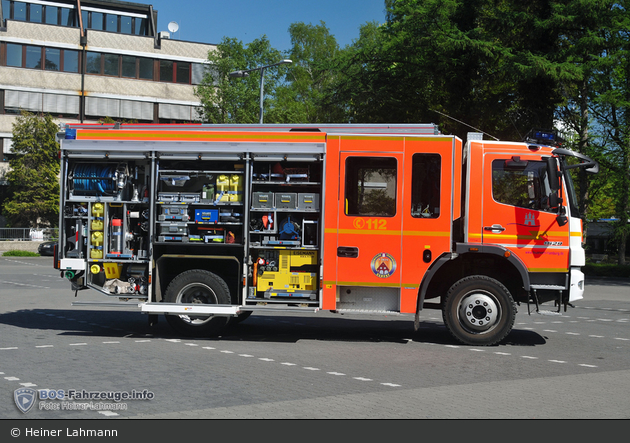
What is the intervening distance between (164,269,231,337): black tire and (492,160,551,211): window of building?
14.9ft

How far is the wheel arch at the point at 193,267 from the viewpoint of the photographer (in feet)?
37.0

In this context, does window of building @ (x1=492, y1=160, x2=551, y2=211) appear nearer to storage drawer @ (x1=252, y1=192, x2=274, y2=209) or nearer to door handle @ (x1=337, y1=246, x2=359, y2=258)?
door handle @ (x1=337, y1=246, x2=359, y2=258)

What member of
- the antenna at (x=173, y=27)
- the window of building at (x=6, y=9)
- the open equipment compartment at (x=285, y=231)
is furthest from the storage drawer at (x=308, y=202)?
the antenna at (x=173, y=27)

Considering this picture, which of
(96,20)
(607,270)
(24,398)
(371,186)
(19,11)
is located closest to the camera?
(24,398)

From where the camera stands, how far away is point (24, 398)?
6852 mm

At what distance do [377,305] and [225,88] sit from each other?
3722 centimetres

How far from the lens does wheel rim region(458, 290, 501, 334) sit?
429 inches

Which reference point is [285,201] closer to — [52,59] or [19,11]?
[52,59]

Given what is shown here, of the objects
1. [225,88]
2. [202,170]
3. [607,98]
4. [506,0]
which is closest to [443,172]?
[202,170]

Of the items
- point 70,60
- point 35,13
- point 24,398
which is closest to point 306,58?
point 70,60

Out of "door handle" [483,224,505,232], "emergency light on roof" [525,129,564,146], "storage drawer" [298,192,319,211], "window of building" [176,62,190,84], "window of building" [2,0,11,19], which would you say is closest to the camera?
"door handle" [483,224,505,232]

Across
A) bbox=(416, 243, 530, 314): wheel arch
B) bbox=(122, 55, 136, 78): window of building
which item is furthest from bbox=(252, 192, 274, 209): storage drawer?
bbox=(122, 55, 136, 78): window of building

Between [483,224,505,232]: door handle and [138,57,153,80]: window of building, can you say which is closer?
[483,224,505,232]: door handle

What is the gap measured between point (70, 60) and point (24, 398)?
56419 mm
